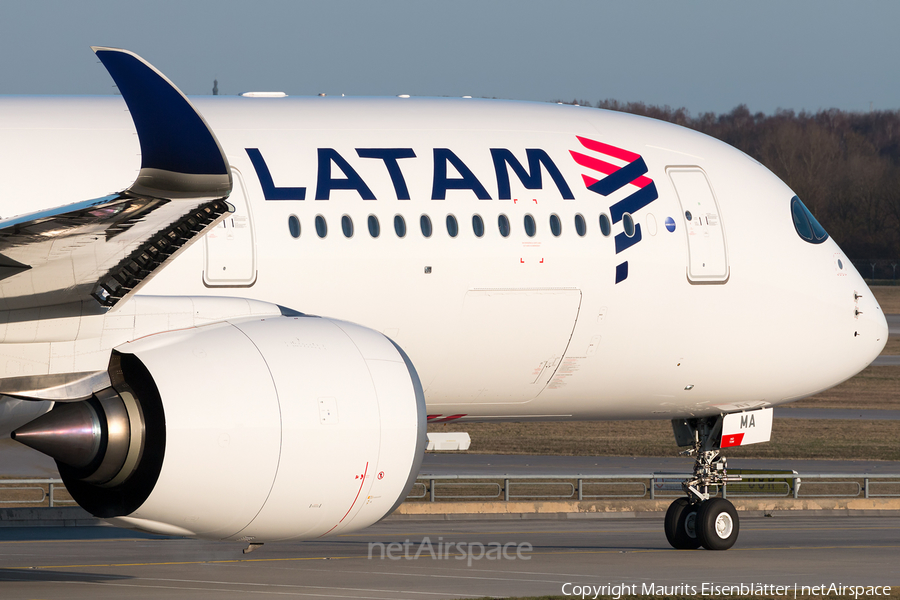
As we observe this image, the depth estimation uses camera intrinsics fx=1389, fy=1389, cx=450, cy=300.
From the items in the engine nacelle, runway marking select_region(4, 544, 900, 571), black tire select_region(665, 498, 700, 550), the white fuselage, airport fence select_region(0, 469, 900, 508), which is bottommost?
airport fence select_region(0, 469, 900, 508)

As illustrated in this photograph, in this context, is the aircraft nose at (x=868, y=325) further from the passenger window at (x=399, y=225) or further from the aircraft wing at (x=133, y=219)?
the aircraft wing at (x=133, y=219)

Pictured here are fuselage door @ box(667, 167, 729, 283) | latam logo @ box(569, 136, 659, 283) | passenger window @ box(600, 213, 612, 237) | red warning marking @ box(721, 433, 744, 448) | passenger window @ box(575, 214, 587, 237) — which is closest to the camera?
passenger window @ box(575, 214, 587, 237)

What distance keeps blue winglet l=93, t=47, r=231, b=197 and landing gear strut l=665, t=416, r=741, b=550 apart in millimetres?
10948

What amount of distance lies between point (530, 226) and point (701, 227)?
8.16 ft

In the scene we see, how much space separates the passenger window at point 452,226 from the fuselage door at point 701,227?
3.14 m

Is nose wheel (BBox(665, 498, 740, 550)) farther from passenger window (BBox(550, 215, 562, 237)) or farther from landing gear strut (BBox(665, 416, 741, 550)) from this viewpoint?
passenger window (BBox(550, 215, 562, 237))

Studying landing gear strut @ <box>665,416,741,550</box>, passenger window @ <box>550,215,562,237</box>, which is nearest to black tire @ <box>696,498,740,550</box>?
landing gear strut @ <box>665,416,741,550</box>

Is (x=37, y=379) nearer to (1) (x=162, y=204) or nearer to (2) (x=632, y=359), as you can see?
(1) (x=162, y=204)

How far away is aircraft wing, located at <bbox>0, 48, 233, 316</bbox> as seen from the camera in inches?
339

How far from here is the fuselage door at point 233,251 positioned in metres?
13.5

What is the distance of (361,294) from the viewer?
46.7ft

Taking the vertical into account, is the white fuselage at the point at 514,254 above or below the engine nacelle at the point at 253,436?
above

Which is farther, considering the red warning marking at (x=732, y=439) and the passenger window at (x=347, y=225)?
the red warning marking at (x=732, y=439)

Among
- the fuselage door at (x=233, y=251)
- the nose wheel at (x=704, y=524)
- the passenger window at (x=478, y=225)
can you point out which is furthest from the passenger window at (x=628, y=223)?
the fuselage door at (x=233, y=251)
